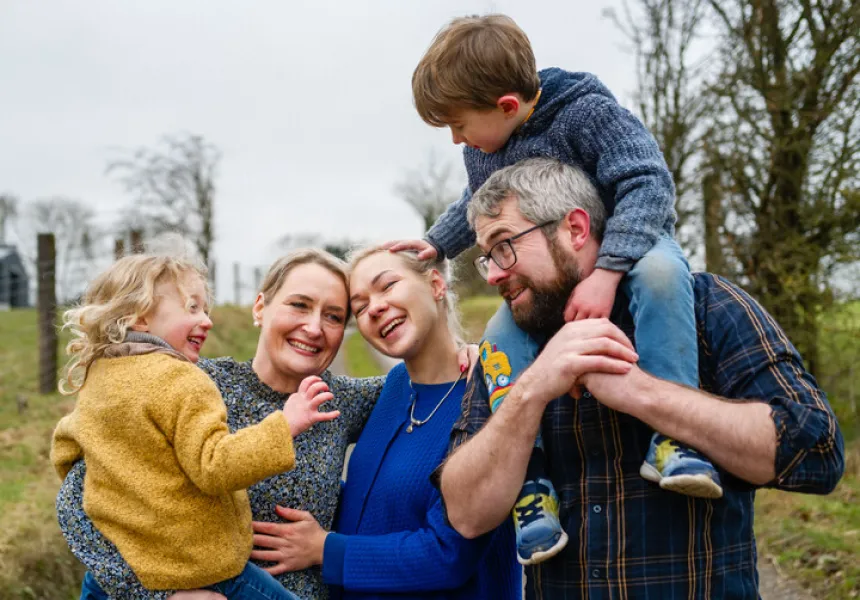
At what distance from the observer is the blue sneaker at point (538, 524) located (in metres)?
2.11

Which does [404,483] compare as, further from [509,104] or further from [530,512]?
[509,104]

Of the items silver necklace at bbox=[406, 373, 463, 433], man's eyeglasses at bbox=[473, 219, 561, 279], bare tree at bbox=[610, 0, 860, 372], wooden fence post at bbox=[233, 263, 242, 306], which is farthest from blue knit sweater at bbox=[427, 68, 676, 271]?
wooden fence post at bbox=[233, 263, 242, 306]

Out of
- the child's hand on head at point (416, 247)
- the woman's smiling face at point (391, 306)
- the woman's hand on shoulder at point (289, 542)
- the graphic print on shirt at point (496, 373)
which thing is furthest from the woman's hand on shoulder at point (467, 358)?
the woman's hand on shoulder at point (289, 542)

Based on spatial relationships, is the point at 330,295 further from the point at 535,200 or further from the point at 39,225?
the point at 39,225

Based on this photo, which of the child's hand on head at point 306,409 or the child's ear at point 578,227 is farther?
the child's hand on head at point 306,409

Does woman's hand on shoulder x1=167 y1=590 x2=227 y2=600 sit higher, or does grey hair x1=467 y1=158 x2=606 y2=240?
grey hair x1=467 y1=158 x2=606 y2=240

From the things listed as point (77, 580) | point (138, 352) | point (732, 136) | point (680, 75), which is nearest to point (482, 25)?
point (138, 352)

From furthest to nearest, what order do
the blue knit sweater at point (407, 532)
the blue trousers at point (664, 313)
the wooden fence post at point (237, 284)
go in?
the wooden fence post at point (237, 284)
the blue knit sweater at point (407, 532)
the blue trousers at point (664, 313)

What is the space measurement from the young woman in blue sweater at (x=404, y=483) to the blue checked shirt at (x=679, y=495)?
1.44 feet

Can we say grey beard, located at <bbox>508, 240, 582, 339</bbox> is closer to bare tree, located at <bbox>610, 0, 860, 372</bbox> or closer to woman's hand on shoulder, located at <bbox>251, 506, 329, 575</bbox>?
woman's hand on shoulder, located at <bbox>251, 506, 329, 575</bbox>

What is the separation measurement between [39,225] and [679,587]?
50491mm

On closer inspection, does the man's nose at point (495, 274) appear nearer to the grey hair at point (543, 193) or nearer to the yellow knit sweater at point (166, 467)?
the grey hair at point (543, 193)

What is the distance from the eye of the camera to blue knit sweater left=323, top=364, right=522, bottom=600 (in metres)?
2.51

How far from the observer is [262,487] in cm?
262
